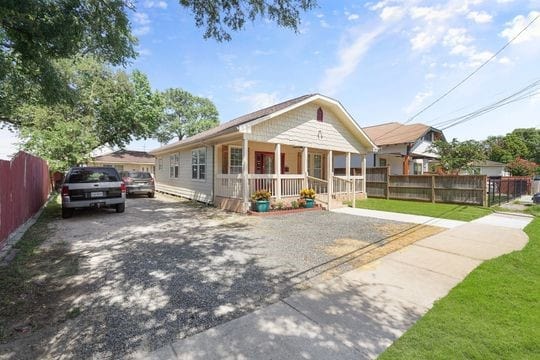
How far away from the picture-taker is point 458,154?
1825 cm

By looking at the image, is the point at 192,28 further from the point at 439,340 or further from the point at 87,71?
the point at 87,71

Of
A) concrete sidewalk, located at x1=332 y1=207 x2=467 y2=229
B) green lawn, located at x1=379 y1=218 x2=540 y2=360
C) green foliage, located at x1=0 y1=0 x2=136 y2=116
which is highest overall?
green foliage, located at x1=0 y1=0 x2=136 y2=116

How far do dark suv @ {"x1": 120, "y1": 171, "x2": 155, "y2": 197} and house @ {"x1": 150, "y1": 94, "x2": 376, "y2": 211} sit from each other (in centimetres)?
171

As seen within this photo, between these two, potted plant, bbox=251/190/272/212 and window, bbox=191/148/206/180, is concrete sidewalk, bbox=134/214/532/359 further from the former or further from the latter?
window, bbox=191/148/206/180

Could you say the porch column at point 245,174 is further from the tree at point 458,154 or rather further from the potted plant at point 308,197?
the tree at point 458,154

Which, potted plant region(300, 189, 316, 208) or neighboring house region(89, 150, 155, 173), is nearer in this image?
potted plant region(300, 189, 316, 208)

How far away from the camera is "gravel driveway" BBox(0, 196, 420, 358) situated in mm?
2904

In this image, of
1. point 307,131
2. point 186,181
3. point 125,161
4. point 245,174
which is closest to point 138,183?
point 186,181

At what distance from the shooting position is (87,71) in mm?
24891

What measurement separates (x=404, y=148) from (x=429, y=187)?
6.75m

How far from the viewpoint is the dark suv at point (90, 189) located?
9039mm

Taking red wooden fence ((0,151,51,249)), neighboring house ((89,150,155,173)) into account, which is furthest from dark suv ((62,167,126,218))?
neighboring house ((89,150,155,173))

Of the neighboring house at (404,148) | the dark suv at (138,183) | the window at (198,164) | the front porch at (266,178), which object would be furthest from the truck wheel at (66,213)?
the neighboring house at (404,148)

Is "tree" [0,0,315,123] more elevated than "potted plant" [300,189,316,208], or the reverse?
"tree" [0,0,315,123]
